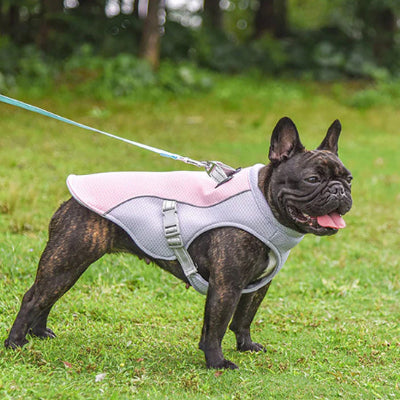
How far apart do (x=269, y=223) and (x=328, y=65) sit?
668 inches

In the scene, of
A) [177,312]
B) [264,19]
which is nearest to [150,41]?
[264,19]

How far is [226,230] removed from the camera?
420 centimetres

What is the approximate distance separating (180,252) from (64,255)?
0.75m

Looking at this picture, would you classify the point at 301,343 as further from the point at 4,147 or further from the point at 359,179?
the point at 4,147

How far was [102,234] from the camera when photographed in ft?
14.1

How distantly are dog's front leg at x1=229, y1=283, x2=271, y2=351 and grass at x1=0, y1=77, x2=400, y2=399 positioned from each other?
10 cm

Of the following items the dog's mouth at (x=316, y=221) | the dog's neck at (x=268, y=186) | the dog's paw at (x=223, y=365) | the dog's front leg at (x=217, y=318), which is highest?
the dog's neck at (x=268, y=186)

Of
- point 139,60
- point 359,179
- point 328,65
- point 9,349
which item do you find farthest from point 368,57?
point 9,349

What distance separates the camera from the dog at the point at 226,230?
4.09 m

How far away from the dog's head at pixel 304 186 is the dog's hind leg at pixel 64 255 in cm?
112

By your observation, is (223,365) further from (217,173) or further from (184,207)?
(217,173)

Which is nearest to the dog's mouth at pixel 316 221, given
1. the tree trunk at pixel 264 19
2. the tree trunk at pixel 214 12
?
the tree trunk at pixel 264 19

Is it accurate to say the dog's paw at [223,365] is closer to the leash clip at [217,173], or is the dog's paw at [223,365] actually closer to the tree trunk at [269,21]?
the leash clip at [217,173]

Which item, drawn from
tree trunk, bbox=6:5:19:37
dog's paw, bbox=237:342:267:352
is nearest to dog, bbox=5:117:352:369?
dog's paw, bbox=237:342:267:352
